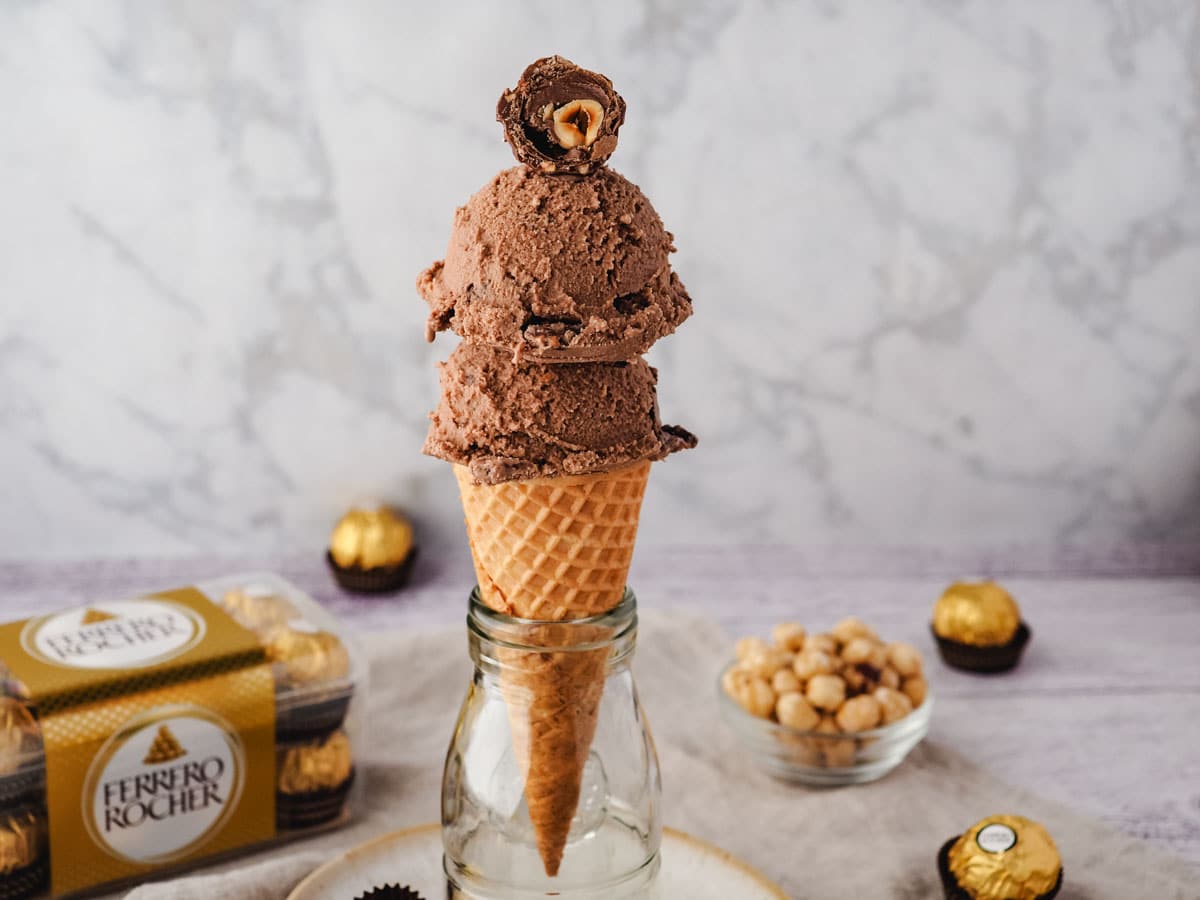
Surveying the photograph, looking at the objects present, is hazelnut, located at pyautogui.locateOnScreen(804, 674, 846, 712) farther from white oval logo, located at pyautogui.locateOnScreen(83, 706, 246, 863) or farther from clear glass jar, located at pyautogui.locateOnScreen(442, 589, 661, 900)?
white oval logo, located at pyautogui.locateOnScreen(83, 706, 246, 863)

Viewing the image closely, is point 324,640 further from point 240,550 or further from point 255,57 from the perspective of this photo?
point 255,57

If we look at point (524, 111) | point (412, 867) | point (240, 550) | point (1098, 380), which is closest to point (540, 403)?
point (524, 111)

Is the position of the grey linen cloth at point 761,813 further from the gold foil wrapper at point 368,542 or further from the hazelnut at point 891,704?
the gold foil wrapper at point 368,542

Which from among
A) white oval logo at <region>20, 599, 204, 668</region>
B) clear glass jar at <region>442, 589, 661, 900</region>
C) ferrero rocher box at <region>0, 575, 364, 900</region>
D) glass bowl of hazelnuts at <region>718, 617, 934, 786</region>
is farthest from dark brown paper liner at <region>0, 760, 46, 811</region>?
glass bowl of hazelnuts at <region>718, 617, 934, 786</region>

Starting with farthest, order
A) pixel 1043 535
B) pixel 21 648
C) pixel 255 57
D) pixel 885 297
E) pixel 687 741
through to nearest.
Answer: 1. pixel 1043 535
2. pixel 885 297
3. pixel 255 57
4. pixel 687 741
5. pixel 21 648

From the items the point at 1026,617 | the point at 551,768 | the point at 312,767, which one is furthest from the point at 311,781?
the point at 1026,617

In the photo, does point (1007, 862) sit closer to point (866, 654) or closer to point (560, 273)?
point (866, 654)

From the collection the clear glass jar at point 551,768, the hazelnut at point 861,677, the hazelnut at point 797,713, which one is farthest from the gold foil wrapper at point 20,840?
the hazelnut at point 861,677
